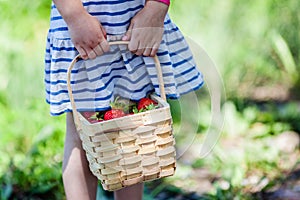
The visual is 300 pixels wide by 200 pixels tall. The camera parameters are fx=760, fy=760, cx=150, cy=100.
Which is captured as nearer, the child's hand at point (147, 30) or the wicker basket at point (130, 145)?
the wicker basket at point (130, 145)

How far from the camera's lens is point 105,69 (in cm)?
220

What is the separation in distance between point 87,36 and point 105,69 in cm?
14

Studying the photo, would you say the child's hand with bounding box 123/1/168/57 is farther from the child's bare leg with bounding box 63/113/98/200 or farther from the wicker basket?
the child's bare leg with bounding box 63/113/98/200

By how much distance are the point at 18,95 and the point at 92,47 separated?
4.58ft

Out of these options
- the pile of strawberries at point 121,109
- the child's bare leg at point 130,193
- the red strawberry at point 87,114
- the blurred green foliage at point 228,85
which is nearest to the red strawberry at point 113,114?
the pile of strawberries at point 121,109

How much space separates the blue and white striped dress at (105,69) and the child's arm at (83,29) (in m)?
0.06

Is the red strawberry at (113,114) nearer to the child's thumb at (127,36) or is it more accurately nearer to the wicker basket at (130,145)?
the wicker basket at (130,145)

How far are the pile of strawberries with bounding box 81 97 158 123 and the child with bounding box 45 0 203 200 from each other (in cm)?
2

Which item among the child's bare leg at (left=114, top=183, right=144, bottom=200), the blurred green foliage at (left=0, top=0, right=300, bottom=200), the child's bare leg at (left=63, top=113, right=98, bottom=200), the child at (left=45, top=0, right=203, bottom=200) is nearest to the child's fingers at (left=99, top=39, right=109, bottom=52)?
the child at (left=45, top=0, right=203, bottom=200)

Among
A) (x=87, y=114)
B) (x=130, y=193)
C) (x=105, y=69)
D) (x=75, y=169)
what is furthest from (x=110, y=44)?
(x=130, y=193)

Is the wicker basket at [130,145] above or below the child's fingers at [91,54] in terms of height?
below

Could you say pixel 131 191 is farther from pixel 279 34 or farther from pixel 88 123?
pixel 279 34

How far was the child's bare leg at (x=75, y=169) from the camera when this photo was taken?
7.64ft

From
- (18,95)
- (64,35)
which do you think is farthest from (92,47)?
(18,95)
